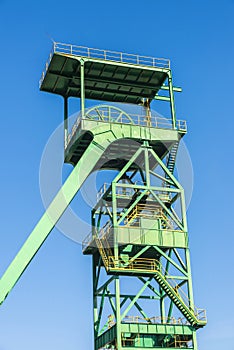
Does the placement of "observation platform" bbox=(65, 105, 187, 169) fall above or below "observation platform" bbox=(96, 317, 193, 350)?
above

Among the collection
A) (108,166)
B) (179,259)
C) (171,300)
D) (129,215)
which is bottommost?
(171,300)

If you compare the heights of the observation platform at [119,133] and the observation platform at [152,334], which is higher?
the observation platform at [119,133]

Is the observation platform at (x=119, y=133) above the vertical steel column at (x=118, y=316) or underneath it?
above

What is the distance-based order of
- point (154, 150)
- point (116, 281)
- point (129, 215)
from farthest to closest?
point (154, 150), point (129, 215), point (116, 281)

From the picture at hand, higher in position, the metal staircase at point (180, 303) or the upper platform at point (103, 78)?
the upper platform at point (103, 78)

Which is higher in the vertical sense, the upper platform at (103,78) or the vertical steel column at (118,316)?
the upper platform at (103,78)

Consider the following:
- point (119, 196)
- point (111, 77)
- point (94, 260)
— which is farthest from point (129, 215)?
point (111, 77)

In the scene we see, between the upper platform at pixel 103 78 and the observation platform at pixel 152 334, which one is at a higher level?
the upper platform at pixel 103 78

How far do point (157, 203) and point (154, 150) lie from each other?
4.39 metres

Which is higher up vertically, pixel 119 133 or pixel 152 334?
pixel 119 133

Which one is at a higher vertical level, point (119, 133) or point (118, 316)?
point (119, 133)

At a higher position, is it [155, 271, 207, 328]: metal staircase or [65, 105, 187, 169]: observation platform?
[65, 105, 187, 169]: observation platform

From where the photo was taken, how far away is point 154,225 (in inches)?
1820

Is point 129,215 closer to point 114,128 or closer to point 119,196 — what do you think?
point 119,196
